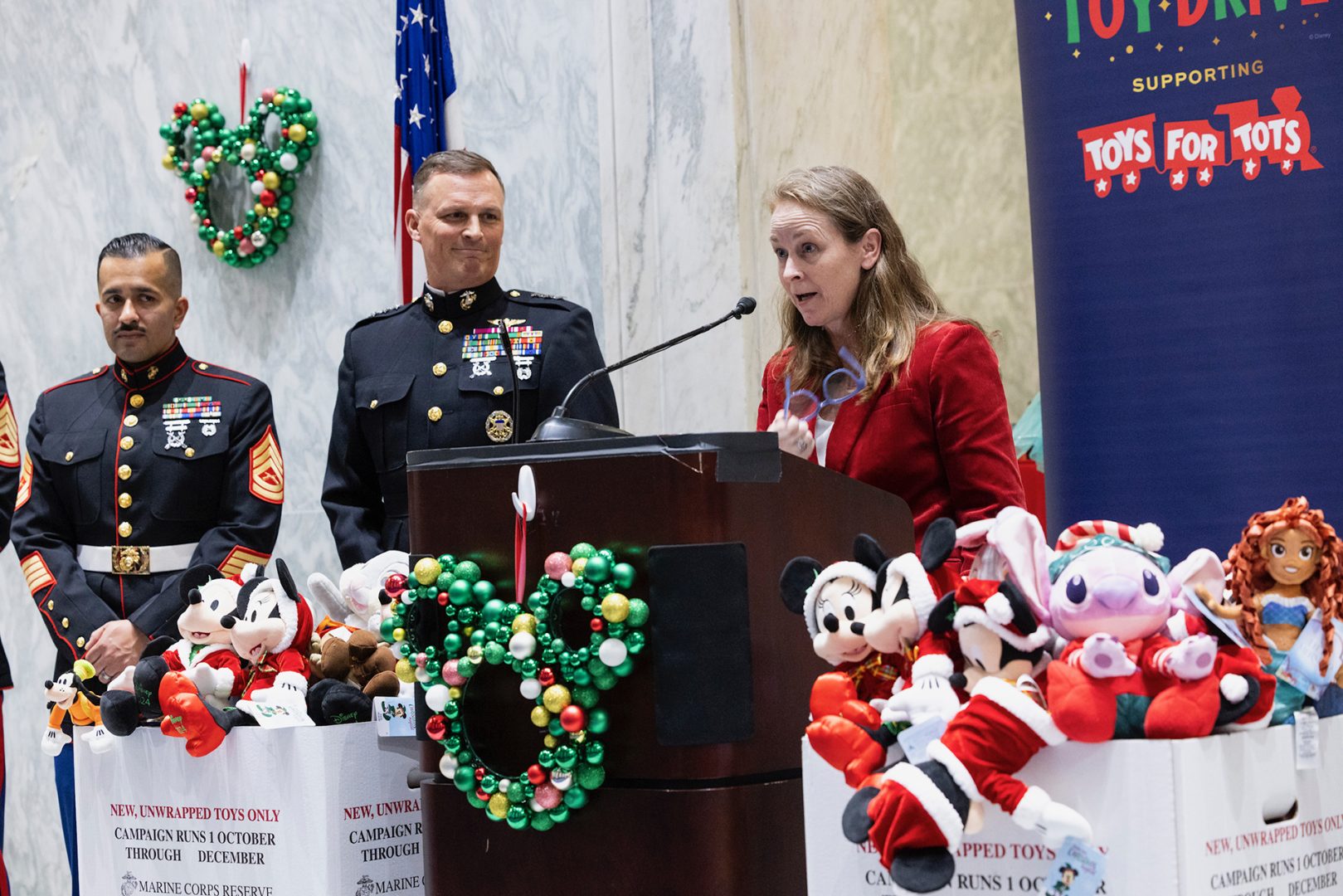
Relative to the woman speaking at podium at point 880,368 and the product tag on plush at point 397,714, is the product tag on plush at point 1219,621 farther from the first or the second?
the product tag on plush at point 397,714

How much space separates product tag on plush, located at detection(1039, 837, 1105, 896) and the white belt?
210 cm

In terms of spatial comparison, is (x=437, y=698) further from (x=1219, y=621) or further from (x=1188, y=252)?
(x=1188, y=252)

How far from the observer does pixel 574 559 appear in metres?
1.87

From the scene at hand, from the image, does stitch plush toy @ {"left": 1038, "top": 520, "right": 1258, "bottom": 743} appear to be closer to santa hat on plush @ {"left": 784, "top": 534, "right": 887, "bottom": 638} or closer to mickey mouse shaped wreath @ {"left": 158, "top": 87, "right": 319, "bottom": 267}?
santa hat on plush @ {"left": 784, "top": 534, "right": 887, "bottom": 638}

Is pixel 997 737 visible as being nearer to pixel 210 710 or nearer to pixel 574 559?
pixel 574 559

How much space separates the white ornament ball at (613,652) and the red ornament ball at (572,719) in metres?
0.07

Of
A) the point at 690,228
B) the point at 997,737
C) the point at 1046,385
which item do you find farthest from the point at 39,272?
the point at 997,737

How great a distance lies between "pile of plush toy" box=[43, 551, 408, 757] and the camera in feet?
7.57

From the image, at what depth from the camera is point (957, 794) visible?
157 centimetres

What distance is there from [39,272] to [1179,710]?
4.63 metres

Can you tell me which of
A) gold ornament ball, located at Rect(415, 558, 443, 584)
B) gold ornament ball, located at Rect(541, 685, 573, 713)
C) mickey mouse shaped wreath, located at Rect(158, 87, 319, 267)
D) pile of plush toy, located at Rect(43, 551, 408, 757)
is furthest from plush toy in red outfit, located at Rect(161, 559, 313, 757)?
mickey mouse shaped wreath, located at Rect(158, 87, 319, 267)

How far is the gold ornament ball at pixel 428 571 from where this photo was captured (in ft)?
6.40

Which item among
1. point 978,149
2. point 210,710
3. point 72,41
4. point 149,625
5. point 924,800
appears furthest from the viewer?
point 72,41

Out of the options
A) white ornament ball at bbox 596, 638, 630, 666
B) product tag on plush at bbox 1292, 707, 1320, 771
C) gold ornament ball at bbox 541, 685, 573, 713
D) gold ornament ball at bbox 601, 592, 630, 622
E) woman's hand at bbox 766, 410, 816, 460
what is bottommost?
product tag on plush at bbox 1292, 707, 1320, 771
